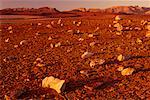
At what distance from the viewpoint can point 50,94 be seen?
548cm

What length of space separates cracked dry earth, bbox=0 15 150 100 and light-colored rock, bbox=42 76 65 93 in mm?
74

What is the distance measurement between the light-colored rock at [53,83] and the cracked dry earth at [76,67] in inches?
2.9

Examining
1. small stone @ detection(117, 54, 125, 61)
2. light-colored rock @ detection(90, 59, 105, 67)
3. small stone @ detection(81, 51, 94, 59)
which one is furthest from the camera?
small stone @ detection(81, 51, 94, 59)

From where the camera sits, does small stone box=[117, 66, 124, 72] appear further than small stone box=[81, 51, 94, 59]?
No

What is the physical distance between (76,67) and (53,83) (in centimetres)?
124

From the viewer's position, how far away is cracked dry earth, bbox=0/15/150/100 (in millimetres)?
5523

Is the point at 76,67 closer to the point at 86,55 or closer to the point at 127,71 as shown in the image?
the point at 86,55

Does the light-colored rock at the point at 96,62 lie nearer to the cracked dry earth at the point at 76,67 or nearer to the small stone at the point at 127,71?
the cracked dry earth at the point at 76,67

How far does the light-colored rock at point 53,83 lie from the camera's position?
5.54m

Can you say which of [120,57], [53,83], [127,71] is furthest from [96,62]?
[53,83]

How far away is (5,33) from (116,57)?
595cm

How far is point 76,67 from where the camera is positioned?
6828mm

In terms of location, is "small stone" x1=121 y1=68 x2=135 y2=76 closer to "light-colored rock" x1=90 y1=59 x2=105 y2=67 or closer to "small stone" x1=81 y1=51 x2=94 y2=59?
"light-colored rock" x1=90 y1=59 x2=105 y2=67

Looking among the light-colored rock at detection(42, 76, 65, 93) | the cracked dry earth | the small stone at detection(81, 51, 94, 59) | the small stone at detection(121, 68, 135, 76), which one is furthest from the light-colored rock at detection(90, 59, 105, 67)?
the light-colored rock at detection(42, 76, 65, 93)
